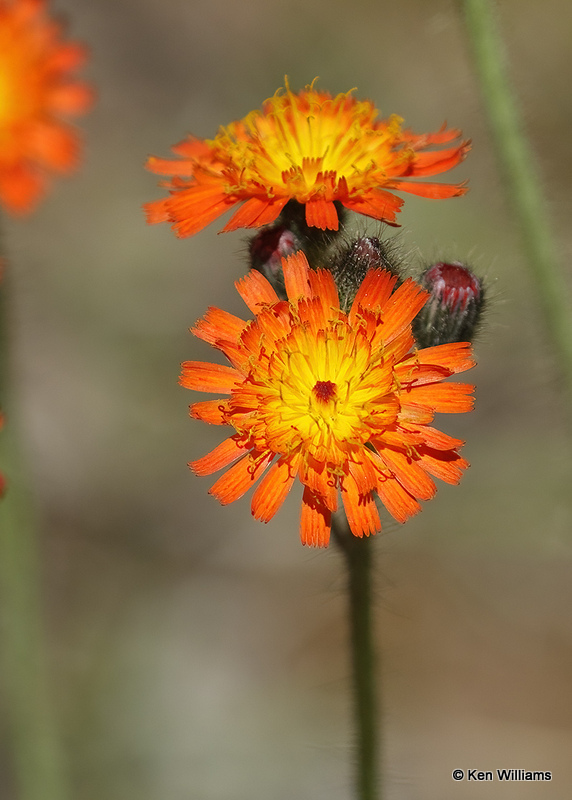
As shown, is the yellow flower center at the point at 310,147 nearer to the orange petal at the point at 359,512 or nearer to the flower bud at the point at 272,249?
the flower bud at the point at 272,249

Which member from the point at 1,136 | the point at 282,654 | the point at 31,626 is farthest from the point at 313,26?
the point at 31,626

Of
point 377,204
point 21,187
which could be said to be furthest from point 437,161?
point 21,187

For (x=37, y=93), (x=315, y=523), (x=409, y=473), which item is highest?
(x=37, y=93)

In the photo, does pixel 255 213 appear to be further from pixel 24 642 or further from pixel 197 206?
pixel 24 642

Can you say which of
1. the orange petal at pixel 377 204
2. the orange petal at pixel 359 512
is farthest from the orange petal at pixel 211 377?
the orange petal at pixel 377 204

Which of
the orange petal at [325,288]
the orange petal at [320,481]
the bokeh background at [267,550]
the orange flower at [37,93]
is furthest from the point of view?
the bokeh background at [267,550]

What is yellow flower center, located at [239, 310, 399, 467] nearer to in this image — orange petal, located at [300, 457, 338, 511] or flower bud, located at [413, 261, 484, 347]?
orange petal, located at [300, 457, 338, 511]
